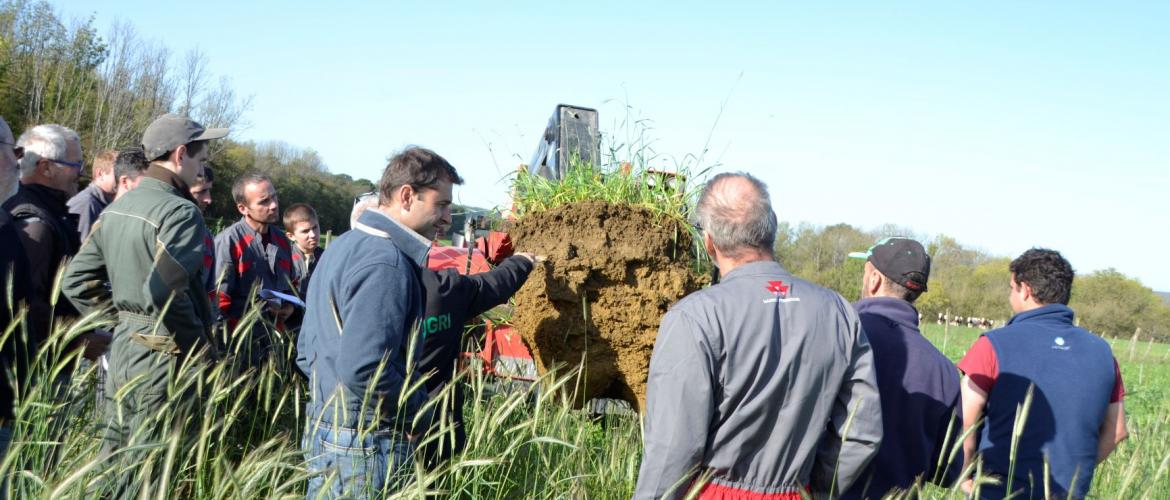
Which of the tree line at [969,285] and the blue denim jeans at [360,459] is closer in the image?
the blue denim jeans at [360,459]

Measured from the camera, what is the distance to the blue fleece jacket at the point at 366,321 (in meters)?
2.61

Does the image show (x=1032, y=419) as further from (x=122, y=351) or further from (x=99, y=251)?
(x=99, y=251)

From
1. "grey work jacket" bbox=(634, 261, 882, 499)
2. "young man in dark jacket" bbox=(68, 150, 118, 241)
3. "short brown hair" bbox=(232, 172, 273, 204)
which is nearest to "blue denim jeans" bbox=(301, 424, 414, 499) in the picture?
"grey work jacket" bbox=(634, 261, 882, 499)

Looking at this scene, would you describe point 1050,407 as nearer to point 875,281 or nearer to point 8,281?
point 875,281

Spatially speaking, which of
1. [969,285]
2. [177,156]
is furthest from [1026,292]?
[969,285]

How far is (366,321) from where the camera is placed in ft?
8.67

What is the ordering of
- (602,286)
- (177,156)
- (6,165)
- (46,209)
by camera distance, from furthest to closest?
(602,286) → (46,209) → (177,156) → (6,165)

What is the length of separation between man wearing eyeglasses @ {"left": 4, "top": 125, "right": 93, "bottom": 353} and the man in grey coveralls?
8.58 feet

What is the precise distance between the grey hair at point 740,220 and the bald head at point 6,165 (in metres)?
2.23

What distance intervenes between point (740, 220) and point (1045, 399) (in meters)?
1.82

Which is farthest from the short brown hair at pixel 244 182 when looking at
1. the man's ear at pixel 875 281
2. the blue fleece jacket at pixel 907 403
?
the blue fleece jacket at pixel 907 403

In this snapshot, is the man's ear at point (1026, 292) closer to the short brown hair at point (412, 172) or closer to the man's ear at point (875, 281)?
the man's ear at point (875, 281)

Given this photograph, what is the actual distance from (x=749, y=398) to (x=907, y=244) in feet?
4.10

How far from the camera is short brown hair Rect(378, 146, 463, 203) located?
3.03 meters
